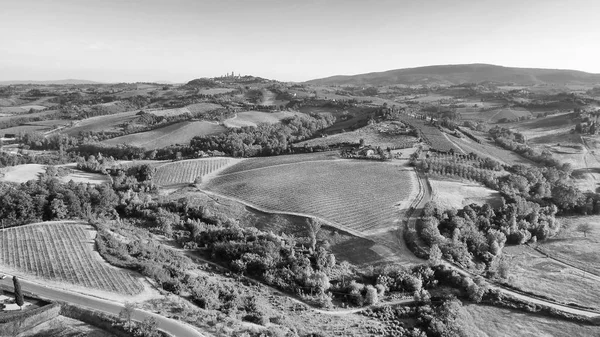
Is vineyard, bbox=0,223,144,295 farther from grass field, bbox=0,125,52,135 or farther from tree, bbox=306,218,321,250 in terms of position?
grass field, bbox=0,125,52,135

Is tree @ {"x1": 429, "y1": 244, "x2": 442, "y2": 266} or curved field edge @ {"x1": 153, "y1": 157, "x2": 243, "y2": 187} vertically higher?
curved field edge @ {"x1": 153, "y1": 157, "x2": 243, "y2": 187}

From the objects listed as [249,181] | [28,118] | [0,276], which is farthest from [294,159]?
[28,118]

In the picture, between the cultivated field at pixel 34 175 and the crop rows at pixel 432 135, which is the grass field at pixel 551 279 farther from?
the cultivated field at pixel 34 175

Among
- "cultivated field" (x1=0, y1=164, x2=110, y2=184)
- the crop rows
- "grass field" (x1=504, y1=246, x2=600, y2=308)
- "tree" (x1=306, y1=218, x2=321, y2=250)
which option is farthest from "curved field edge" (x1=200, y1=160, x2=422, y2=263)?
"cultivated field" (x1=0, y1=164, x2=110, y2=184)

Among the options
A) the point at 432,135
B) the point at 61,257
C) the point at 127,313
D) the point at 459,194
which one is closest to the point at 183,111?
the point at 432,135

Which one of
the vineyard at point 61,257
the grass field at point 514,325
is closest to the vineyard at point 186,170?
the vineyard at point 61,257

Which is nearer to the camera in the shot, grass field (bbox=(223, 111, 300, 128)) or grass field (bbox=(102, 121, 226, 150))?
grass field (bbox=(102, 121, 226, 150))

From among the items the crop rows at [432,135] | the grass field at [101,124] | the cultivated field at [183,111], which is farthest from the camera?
the cultivated field at [183,111]
